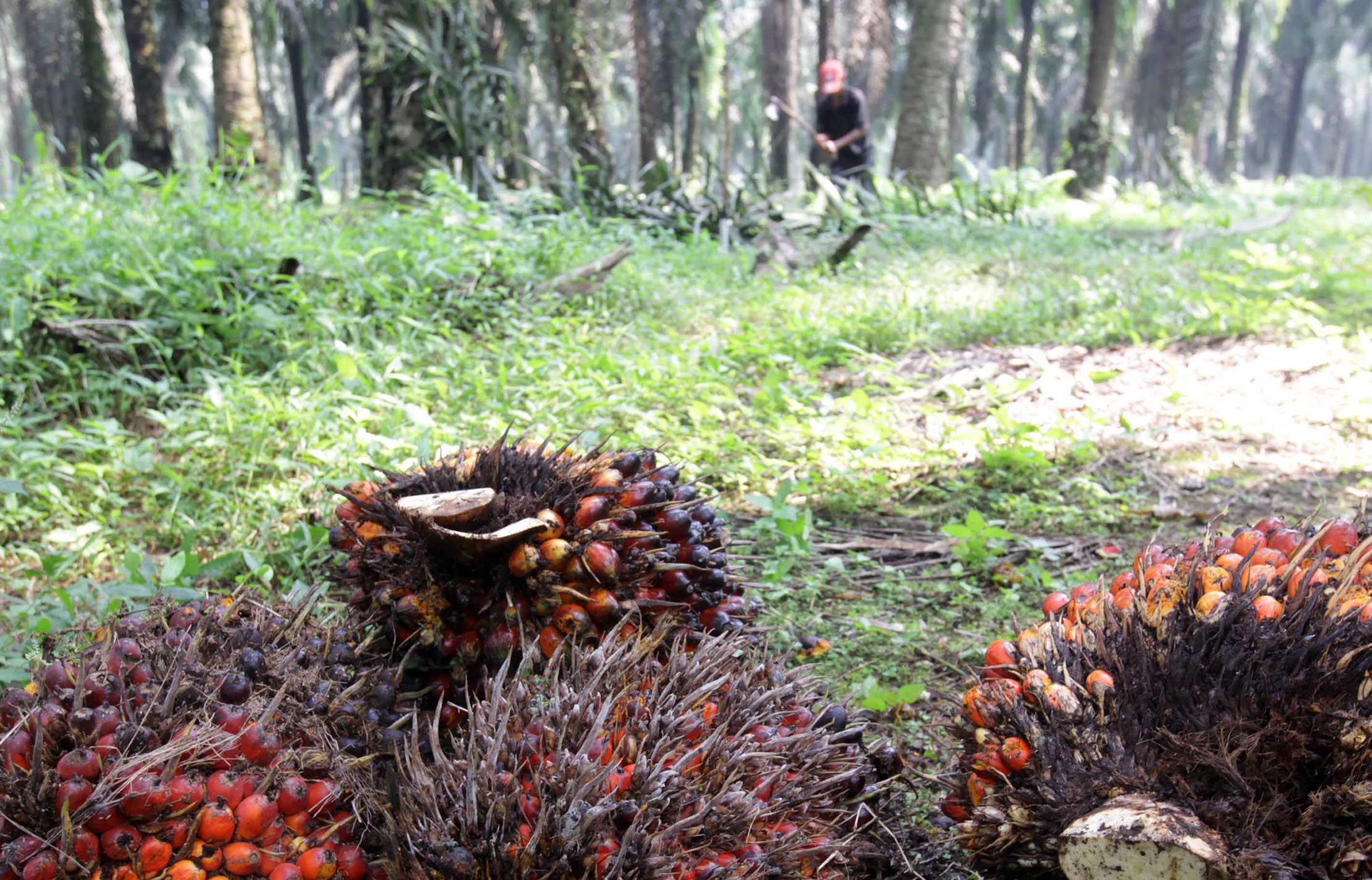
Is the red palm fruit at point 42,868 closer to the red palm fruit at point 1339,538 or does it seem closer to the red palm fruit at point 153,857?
the red palm fruit at point 153,857

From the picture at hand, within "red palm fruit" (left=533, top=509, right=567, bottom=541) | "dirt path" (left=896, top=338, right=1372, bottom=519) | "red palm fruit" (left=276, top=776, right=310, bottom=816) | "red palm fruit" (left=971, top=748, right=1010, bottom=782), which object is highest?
"red palm fruit" (left=533, top=509, right=567, bottom=541)

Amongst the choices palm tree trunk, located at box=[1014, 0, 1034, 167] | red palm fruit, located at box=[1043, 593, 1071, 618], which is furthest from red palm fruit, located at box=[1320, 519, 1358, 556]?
palm tree trunk, located at box=[1014, 0, 1034, 167]

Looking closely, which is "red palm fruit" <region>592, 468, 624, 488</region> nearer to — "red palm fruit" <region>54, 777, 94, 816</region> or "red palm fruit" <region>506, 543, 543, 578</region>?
"red palm fruit" <region>506, 543, 543, 578</region>

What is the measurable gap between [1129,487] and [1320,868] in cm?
296

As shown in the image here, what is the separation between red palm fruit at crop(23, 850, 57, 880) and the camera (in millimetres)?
1192

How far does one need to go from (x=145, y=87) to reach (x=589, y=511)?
1103 cm

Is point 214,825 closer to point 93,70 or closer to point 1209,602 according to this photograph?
point 1209,602

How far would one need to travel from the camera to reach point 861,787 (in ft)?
5.70

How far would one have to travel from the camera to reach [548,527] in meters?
1.84

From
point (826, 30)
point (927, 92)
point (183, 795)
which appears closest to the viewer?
point (183, 795)

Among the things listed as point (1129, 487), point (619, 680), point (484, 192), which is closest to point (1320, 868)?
point (619, 680)

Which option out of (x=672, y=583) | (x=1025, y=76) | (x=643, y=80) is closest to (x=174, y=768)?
(x=672, y=583)

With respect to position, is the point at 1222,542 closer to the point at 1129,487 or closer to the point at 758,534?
the point at 758,534

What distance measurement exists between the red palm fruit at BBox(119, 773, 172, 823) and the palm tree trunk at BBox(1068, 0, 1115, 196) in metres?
17.8
